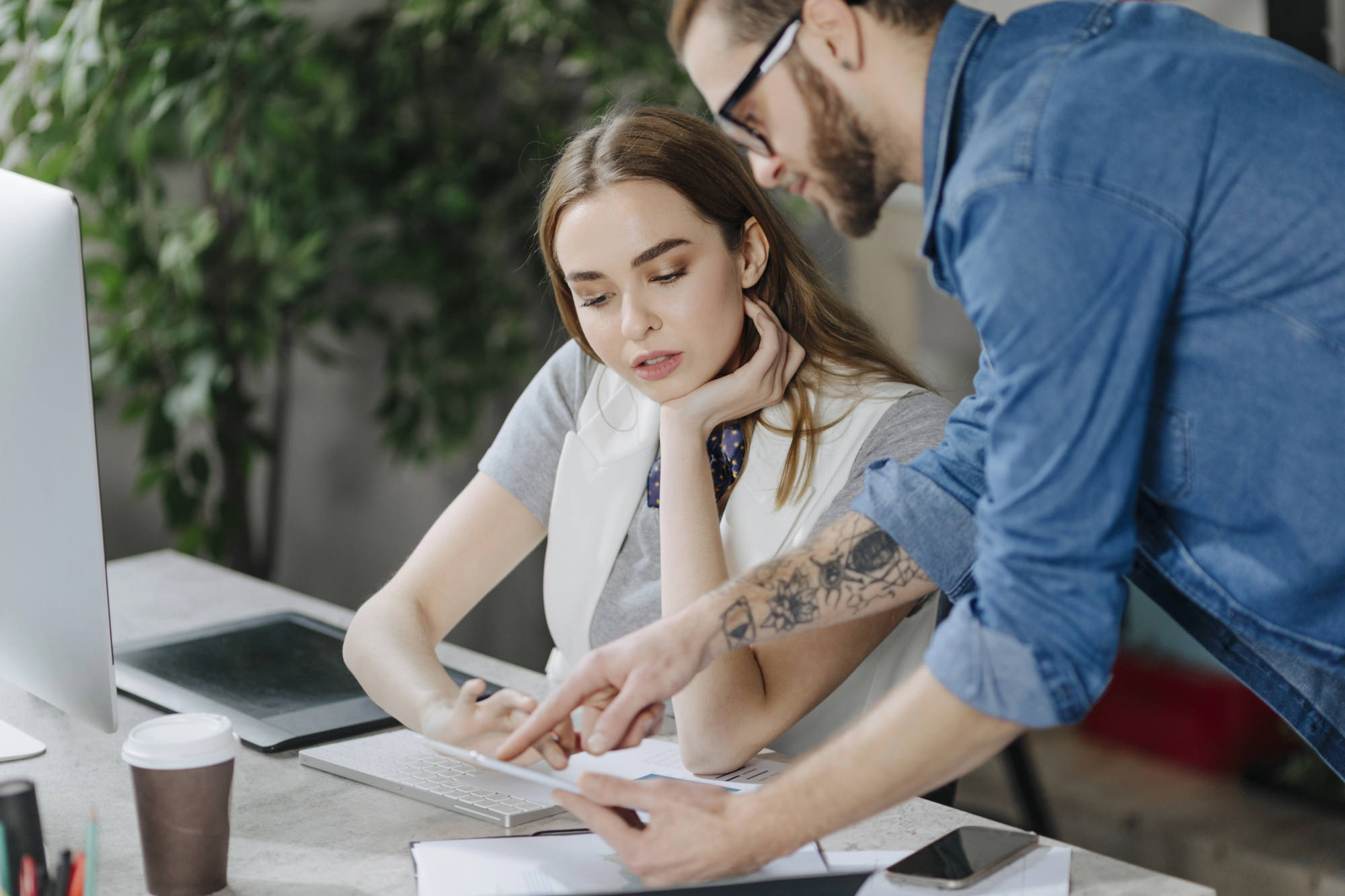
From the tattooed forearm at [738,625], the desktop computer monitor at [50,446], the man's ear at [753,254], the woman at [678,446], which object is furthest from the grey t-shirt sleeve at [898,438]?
the desktop computer monitor at [50,446]

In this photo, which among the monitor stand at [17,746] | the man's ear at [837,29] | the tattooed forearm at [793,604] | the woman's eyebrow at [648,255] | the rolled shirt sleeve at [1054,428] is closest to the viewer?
the rolled shirt sleeve at [1054,428]

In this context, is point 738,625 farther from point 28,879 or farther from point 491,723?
point 28,879

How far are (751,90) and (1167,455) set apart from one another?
0.39 metres

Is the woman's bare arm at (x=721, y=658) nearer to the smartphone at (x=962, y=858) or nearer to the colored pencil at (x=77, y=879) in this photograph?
the smartphone at (x=962, y=858)

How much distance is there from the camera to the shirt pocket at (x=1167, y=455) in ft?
2.79

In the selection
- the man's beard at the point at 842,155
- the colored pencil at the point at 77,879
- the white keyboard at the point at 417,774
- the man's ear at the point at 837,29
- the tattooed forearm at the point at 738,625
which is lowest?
the white keyboard at the point at 417,774

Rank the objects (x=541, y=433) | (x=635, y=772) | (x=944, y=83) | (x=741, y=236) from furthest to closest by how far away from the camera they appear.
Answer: (x=541, y=433) < (x=741, y=236) < (x=635, y=772) < (x=944, y=83)

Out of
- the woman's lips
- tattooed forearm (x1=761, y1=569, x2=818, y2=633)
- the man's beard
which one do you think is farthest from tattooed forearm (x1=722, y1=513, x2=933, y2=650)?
the woman's lips

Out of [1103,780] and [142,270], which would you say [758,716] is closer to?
[142,270]

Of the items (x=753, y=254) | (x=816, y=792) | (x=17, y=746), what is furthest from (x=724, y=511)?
(x=17, y=746)

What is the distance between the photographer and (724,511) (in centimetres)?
148

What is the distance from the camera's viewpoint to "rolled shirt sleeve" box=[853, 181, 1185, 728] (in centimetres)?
Result: 73

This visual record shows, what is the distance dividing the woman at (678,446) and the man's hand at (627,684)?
0.64 feet

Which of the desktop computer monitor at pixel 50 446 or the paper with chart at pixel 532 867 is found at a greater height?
the desktop computer monitor at pixel 50 446
